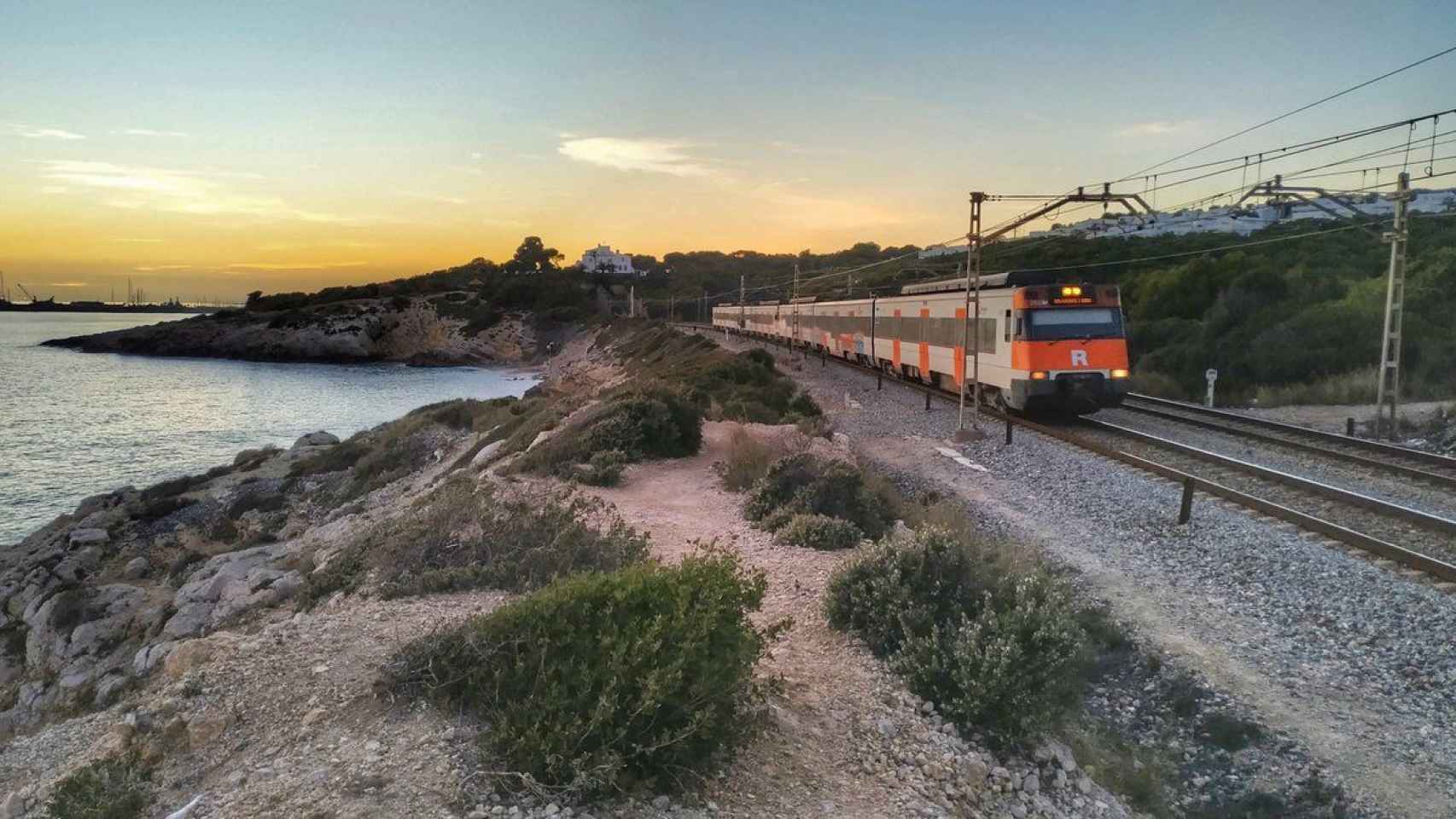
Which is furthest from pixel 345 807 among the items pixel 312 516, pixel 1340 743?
pixel 312 516

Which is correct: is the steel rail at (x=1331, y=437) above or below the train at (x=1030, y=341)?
below

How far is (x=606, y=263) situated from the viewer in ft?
520

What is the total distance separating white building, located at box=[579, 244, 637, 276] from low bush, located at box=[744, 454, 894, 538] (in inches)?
5573

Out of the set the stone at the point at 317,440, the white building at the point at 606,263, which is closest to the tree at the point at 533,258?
the white building at the point at 606,263

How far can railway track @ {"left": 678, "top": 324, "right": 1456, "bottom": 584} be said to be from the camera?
32.9 ft

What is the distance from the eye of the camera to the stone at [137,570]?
17828 mm

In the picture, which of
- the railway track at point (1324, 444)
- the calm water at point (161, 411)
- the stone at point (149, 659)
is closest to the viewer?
the stone at point (149, 659)

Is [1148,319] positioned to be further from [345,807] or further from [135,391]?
[135,391]

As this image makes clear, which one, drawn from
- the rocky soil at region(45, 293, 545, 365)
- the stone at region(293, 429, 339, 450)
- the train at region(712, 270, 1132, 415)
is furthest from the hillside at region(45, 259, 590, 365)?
the train at region(712, 270, 1132, 415)

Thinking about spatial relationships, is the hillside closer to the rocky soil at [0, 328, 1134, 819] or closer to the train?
the train

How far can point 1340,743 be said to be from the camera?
6.14m

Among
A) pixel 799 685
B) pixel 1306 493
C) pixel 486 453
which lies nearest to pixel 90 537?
pixel 486 453

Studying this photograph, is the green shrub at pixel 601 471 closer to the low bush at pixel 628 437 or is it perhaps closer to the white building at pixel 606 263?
the low bush at pixel 628 437

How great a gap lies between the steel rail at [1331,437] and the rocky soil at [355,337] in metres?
84.3
